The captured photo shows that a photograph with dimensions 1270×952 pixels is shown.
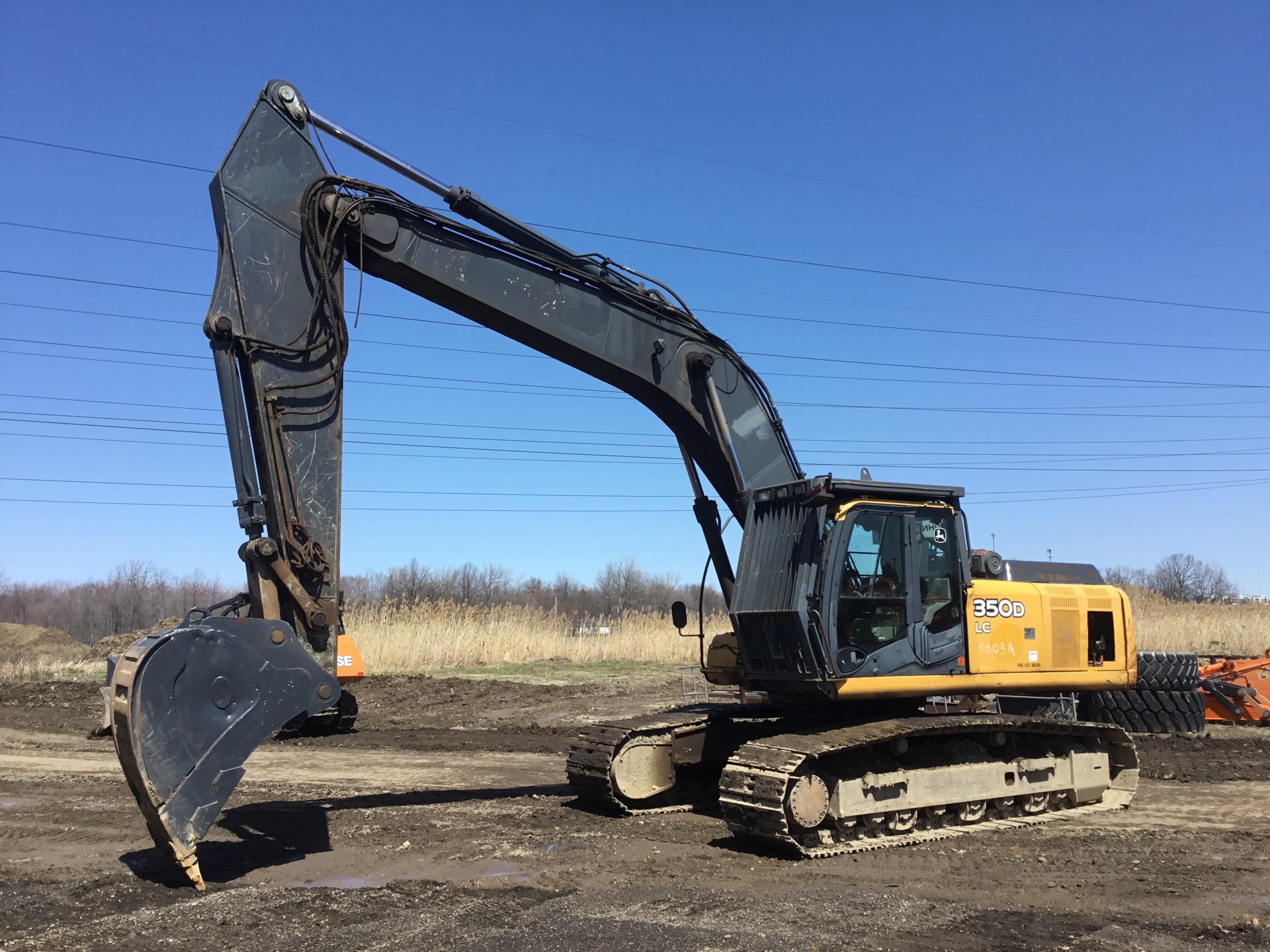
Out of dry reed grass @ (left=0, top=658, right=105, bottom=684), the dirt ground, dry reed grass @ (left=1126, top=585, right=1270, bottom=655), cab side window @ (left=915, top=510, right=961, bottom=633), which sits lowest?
the dirt ground

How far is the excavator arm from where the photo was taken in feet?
21.4

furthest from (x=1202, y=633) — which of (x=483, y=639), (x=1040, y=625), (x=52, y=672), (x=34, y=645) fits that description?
(x=34, y=645)

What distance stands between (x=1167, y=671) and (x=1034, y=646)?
6274mm

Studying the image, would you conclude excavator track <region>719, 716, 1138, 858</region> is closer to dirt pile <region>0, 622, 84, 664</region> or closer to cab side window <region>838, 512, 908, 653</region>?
cab side window <region>838, 512, 908, 653</region>

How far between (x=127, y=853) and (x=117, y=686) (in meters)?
2.13

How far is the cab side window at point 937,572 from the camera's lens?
28.5 feet

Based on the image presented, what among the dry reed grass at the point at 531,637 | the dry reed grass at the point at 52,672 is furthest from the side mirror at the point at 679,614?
the dry reed grass at the point at 52,672

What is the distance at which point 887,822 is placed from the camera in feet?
28.3

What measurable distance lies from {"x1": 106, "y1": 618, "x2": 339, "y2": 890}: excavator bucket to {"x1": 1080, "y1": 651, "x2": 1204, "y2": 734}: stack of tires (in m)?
11.7

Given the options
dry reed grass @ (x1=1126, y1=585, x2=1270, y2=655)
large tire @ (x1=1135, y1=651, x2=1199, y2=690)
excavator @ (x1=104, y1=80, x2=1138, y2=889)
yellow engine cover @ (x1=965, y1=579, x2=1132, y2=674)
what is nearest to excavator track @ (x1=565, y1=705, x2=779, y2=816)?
excavator @ (x1=104, y1=80, x2=1138, y2=889)

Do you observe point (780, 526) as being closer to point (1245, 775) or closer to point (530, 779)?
point (530, 779)

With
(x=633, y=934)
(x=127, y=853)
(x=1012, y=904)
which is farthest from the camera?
(x=127, y=853)

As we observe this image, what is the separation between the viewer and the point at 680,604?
10.3m

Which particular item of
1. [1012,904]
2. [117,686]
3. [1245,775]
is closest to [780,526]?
[1012,904]
